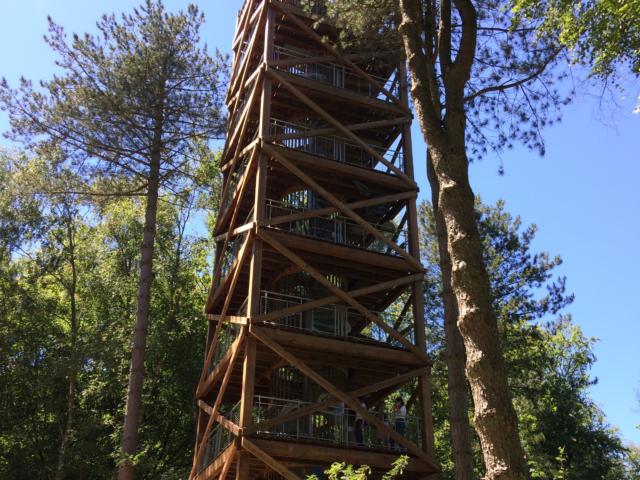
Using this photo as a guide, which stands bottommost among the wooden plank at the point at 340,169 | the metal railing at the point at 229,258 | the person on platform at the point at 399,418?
the person on platform at the point at 399,418

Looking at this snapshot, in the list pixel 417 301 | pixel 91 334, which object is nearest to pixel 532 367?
pixel 417 301

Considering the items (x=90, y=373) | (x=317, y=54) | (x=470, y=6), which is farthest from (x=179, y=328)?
(x=470, y=6)

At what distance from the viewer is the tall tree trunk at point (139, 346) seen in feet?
52.5

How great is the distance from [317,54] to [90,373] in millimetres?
15208

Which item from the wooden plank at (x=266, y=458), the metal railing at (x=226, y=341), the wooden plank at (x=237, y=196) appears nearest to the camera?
the wooden plank at (x=266, y=458)

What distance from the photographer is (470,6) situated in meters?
8.49

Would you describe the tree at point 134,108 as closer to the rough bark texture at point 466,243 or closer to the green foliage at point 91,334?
the green foliage at point 91,334

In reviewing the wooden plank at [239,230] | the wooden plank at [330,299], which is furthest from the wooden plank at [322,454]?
the wooden plank at [239,230]

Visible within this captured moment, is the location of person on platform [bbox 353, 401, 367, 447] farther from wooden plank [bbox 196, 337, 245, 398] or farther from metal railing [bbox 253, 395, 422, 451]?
wooden plank [bbox 196, 337, 245, 398]

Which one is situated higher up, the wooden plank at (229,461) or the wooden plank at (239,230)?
the wooden plank at (239,230)

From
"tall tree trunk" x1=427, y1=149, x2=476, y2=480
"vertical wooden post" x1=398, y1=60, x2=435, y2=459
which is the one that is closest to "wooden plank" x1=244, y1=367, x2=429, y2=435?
"vertical wooden post" x1=398, y1=60, x2=435, y2=459

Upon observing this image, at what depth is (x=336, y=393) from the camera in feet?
41.4

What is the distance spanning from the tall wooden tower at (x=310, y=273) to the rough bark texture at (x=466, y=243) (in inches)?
236

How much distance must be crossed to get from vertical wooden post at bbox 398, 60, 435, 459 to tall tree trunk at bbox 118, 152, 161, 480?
7.30 metres
